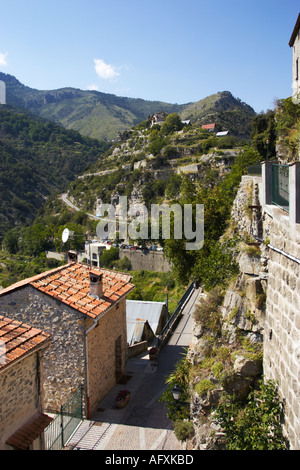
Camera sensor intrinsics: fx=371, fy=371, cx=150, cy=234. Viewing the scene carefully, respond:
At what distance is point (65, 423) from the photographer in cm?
877

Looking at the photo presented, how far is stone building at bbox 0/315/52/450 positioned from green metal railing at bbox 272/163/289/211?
468 centimetres

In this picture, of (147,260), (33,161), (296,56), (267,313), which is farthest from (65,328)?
(33,161)

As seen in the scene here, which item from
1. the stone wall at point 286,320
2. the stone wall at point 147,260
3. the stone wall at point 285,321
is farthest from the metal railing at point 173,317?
the stone wall at point 147,260

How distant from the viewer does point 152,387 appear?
1130 cm

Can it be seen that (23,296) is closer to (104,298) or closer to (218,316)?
(104,298)

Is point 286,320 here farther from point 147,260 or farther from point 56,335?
A: point 147,260

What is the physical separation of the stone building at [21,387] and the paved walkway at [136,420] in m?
2.49

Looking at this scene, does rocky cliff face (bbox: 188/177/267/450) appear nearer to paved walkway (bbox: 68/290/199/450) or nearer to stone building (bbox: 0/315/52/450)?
paved walkway (bbox: 68/290/199/450)

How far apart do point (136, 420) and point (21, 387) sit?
14.5ft

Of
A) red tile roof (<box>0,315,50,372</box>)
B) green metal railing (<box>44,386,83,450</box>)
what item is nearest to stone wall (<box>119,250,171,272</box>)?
green metal railing (<box>44,386,83,450</box>)

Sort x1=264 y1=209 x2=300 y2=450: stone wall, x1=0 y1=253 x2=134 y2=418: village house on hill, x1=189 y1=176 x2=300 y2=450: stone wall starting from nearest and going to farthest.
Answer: x1=264 y1=209 x2=300 y2=450: stone wall, x1=189 y1=176 x2=300 y2=450: stone wall, x1=0 y1=253 x2=134 y2=418: village house on hill

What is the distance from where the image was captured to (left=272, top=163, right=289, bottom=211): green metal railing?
214 inches

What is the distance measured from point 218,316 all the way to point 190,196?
9.82m
